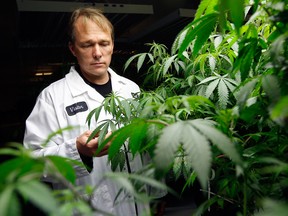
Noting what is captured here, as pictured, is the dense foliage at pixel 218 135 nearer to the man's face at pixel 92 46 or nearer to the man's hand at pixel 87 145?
the man's hand at pixel 87 145

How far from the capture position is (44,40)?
2082 millimetres

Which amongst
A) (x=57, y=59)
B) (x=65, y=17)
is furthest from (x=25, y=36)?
(x=65, y=17)

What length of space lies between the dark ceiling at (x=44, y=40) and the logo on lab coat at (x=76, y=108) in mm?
806

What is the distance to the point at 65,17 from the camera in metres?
1.75

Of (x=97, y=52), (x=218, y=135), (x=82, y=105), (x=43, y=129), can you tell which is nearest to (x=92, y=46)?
(x=97, y=52)

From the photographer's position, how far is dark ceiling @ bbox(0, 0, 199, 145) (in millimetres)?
1858

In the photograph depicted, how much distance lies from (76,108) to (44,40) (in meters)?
1.12

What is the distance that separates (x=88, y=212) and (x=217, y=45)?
683 mm

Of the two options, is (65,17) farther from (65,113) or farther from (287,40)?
(287,40)

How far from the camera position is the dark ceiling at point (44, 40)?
186 cm

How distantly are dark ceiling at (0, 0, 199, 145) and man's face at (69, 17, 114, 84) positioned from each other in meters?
0.66

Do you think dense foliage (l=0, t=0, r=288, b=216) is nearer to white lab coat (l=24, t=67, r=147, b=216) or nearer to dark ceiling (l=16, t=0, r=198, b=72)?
white lab coat (l=24, t=67, r=147, b=216)

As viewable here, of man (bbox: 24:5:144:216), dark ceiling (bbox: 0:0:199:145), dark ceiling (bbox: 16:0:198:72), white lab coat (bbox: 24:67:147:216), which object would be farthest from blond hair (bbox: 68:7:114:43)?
dark ceiling (bbox: 0:0:199:145)

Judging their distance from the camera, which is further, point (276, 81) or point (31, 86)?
point (31, 86)
